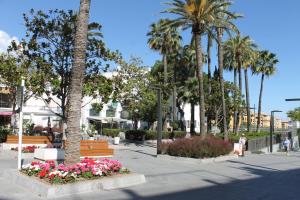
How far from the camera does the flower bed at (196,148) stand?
855 inches

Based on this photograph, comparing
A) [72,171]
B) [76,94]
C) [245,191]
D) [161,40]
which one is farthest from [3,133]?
[161,40]

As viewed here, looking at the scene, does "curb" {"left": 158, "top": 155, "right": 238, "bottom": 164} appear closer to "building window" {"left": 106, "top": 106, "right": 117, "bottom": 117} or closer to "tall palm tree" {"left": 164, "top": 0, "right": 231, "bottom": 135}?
"tall palm tree" {"left": 164, "top": 0, "right": 231, "bottom": 135}

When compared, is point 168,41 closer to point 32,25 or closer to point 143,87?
point 143,87

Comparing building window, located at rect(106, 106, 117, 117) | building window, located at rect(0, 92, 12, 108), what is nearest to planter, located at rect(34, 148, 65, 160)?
building window, located at rect(0, 92, 12, 108)

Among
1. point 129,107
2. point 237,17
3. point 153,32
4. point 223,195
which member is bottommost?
point 223,195

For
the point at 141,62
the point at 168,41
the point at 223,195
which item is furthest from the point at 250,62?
the point at 223,195

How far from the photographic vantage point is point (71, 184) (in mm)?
10742

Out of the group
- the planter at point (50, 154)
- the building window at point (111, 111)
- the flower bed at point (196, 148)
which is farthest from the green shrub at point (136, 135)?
the planter at point (50, 154)

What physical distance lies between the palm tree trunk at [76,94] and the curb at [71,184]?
1.27 metres

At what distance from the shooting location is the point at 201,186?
13.2 m

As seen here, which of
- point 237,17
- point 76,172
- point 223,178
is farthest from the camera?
point 237,17

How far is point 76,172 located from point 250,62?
45.8 metres

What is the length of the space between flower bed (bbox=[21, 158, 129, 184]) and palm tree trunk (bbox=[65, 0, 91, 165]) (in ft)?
1.43

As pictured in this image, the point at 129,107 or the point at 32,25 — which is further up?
the point at 32,25
